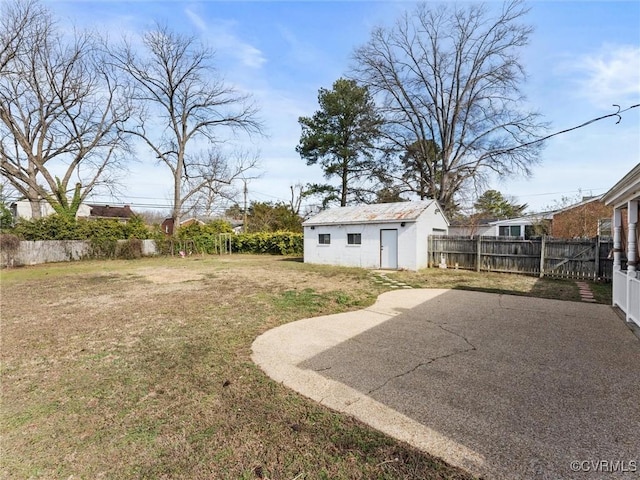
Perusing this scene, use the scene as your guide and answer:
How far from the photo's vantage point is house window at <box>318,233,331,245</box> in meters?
17.1

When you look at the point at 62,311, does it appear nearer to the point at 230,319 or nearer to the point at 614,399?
the point at 230,319

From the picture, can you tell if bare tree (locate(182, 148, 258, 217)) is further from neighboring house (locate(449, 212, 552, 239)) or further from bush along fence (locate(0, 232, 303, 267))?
neighboring house (locate(449, 212, 552, 239))

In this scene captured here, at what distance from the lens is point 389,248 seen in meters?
14.9

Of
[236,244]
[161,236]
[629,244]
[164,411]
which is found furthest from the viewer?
[236,244]

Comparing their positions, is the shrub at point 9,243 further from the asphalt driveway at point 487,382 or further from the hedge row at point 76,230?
the asphalt driveway at point 487,382

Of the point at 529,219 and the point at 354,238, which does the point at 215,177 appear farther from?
the point at 529,219

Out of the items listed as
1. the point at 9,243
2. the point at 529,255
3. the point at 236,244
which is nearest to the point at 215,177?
the point at 236,244

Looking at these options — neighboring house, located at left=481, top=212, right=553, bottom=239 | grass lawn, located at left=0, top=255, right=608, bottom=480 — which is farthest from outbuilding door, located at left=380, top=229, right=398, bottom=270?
neighboring house, located at left=481, top=212, right=553, bottom=239

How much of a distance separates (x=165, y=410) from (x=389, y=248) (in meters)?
13.0

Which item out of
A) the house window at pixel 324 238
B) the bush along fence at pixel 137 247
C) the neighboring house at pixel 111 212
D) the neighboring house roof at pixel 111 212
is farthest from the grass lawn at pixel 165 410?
the neighboring house roof at pixel 111 212

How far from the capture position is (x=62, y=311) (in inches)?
265

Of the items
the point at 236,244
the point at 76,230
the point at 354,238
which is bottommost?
the point at 236,244

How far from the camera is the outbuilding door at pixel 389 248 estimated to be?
14680 mm

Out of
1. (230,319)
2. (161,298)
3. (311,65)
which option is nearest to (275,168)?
(311,65)
